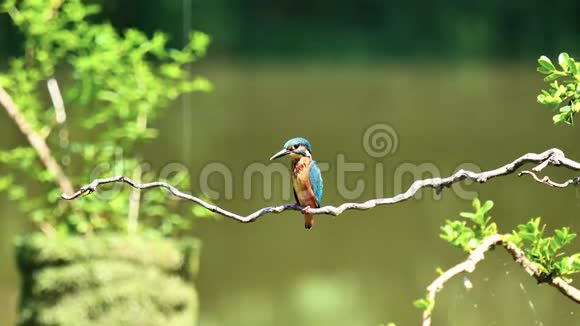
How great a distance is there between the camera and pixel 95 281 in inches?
84.5

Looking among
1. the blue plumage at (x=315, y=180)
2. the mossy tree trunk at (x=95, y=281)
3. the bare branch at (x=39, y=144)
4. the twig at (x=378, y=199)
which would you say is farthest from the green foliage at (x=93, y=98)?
the twig at (x=378, y=199)

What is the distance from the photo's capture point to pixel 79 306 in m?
2.14

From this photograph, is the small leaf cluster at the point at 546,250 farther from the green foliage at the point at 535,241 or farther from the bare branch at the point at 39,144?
the bare branch at the point at 39,144

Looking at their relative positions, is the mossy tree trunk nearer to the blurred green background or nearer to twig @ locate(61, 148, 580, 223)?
the blurred green background

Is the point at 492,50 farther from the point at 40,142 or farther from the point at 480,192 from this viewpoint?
the point at 40,142

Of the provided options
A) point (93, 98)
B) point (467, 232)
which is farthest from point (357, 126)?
point (467, 232)

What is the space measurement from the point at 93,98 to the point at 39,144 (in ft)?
0.59

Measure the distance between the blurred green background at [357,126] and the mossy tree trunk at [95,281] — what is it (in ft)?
1.18

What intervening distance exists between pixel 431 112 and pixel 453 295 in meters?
0.51

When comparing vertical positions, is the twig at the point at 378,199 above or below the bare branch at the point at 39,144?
below

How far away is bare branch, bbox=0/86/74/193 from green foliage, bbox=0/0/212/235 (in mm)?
18

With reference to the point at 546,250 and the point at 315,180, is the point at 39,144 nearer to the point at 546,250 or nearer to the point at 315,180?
the point at 315,180

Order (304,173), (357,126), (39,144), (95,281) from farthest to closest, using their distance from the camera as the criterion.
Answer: (357,126)
(39,144)
(95,281)
(304,173)

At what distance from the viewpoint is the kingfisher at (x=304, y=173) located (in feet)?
3.34
